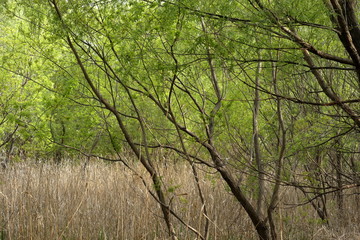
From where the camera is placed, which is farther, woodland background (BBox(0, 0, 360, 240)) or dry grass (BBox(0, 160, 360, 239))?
dry grass (BBox(0, 160, 360, 239))

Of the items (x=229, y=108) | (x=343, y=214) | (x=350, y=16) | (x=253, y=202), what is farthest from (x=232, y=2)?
(x=343, y=214)

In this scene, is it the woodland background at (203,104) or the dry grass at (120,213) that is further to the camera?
the dry grass at (120,213)

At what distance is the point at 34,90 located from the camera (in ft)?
30.8

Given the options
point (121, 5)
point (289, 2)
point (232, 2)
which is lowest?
point (289, 2)

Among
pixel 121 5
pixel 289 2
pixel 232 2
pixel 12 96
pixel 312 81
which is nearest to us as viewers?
pixel 289 2

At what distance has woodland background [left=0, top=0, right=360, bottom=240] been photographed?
11.1 feet

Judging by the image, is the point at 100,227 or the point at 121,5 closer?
the point at 121,5

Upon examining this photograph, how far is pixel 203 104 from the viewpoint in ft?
15.1

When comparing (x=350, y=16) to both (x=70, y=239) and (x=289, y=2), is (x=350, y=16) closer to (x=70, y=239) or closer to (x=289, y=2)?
(x=289, y=2)

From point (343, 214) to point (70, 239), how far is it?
14.9ft

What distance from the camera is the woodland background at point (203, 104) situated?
11.1ft

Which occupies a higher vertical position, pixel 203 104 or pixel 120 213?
pixel 203 104

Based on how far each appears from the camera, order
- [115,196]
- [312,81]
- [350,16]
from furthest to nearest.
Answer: [115,196]
[312,81]
[350,16]

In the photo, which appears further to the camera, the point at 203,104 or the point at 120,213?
the point at 120,213
